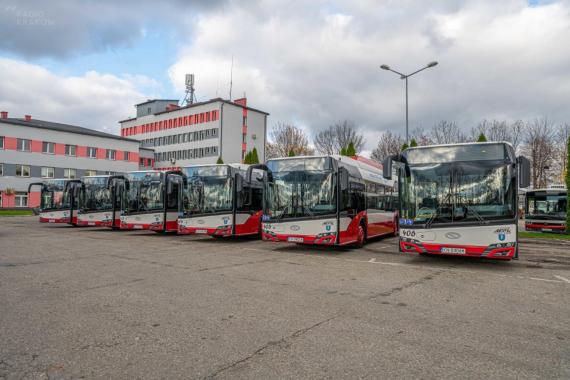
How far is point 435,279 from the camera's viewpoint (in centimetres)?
909

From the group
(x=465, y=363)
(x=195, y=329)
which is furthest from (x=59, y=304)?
(x=465, y=363)

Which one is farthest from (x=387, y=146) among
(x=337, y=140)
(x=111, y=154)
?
(x=111, y=154)

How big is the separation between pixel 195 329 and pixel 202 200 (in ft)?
39.4

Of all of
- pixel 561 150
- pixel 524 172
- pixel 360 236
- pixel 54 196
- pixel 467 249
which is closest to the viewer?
pixel 524 172

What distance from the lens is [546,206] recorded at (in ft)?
86.8

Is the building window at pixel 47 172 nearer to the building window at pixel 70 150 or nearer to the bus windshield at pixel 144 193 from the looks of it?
the building window at pixel 70 150

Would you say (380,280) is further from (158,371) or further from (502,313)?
(158,371)

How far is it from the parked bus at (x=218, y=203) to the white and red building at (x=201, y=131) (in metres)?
47.2

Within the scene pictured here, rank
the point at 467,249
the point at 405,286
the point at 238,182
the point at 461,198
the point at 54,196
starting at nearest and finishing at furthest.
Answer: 1. the point at 405,286
2. the point at 467,249
3. the point at 461,198
4. the point at 238,182
5. the point at 54,196

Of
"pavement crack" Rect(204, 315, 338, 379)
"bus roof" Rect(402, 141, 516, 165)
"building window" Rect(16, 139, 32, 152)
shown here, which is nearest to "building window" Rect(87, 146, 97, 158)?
"building window" Rect(16, 139, 32, 152)

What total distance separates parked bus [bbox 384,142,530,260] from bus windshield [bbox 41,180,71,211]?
71.9 ft

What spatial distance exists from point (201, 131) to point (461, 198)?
197 ft

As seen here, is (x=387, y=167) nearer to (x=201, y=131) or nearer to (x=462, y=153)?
(x=462, y=153)

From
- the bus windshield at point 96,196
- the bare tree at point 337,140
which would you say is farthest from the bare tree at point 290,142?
the bus windshield at point 96,196
